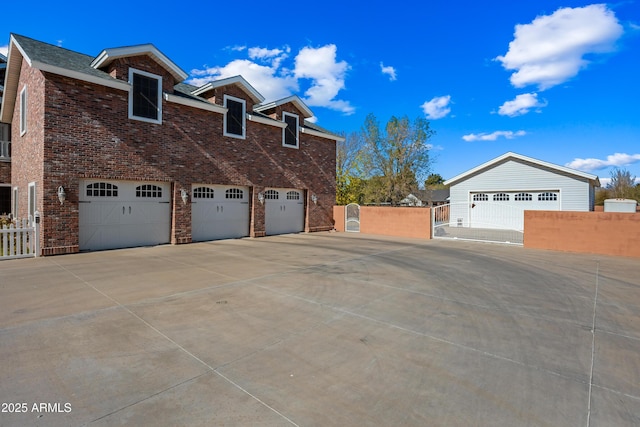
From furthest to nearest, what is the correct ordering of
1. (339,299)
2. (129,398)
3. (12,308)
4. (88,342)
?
1. (339,299)
2. (12,308)
3. (88,342)
4. (129,398)

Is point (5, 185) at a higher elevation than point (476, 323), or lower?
higher

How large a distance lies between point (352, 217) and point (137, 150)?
12.0m

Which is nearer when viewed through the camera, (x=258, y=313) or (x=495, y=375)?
(x=495, y=375)

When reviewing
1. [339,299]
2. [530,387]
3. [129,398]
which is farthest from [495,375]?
[129,398]

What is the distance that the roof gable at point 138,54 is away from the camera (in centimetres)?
1108

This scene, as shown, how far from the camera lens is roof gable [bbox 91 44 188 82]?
1108 centimetres

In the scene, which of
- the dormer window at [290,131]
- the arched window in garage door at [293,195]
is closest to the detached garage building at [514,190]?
the arched window in garage door at [293,195]

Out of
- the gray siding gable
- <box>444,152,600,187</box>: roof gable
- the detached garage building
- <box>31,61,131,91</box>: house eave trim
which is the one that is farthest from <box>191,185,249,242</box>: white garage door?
the gray siding gable

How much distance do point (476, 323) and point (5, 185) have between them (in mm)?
20454

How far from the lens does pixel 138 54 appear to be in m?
11.7

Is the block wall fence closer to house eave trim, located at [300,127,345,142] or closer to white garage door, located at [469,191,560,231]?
white garage door, located at [469,191,560,231]

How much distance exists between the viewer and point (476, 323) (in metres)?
4.77

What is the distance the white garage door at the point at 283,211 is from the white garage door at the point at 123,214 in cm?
509

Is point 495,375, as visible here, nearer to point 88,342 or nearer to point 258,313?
point 258,313
